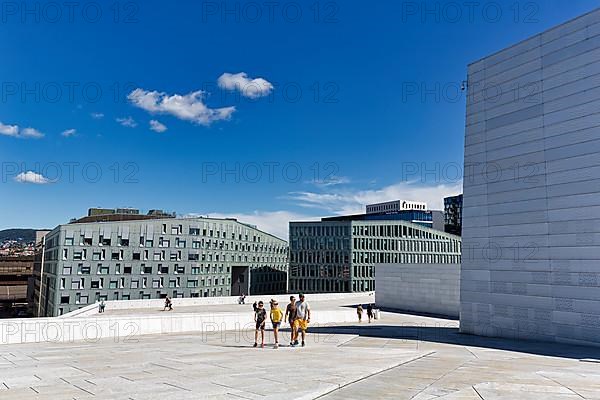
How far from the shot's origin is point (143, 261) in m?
82.1

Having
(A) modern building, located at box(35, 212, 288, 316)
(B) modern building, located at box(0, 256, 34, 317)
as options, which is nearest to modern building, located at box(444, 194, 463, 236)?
(A) modern building, located at box(35, 212, 288, 316)

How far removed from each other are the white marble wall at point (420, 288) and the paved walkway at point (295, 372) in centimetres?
3100

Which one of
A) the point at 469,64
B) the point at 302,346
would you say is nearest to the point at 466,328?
the point at 302,346

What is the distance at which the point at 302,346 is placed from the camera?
1772cm

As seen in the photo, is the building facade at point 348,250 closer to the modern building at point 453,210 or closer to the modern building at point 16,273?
the modern building at point 453,210

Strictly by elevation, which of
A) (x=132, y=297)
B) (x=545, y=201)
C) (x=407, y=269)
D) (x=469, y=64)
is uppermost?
(x=469, y=64)

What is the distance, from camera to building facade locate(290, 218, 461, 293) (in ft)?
320

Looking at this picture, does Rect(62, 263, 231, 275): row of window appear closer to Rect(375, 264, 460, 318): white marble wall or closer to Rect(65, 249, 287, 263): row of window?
Rect(65, 249, 287, 263): row of window

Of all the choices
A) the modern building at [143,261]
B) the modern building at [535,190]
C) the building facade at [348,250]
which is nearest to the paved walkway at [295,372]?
the modern building at [535,190]

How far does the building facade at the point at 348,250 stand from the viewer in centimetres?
9750

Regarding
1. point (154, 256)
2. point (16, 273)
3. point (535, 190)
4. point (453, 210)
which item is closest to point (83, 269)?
point (154, 256)

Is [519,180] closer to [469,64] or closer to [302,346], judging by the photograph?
[469,64]

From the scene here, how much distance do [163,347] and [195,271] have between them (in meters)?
73.2

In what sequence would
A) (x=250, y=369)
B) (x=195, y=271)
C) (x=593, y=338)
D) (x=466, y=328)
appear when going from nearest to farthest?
Result: 1. (x=250, y=369)
2. (x=593, y=338)
3. (x=466, y=328)
4. (x=195, y=271)
